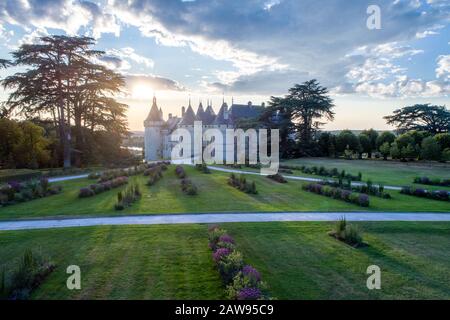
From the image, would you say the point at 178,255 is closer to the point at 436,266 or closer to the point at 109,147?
the point at 436,266

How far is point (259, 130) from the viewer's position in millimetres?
35188

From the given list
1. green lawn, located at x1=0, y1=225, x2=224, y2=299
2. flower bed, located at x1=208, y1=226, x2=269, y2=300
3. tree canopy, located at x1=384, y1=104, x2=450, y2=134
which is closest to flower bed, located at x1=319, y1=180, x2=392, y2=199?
green lawn, located at x1=0, y1=225, x2=224, y2=299

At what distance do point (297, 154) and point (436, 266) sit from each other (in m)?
37.8

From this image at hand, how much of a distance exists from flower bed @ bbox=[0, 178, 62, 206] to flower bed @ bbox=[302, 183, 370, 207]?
521 inches

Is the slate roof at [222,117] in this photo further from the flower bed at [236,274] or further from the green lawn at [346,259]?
the flower bed at [236,274]

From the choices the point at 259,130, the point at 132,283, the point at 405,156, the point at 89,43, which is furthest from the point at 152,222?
the point at 405,156

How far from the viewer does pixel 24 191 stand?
41.5ft

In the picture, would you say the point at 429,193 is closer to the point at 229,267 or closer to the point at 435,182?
the point at 435,182

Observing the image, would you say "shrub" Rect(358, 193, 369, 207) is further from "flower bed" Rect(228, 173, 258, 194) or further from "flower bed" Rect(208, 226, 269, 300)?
"flower bed" Rect(208, 226, 269, 300)

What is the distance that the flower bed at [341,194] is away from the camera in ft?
39.8

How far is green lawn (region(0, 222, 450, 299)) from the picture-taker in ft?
17.2

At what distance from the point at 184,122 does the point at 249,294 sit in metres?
51.6

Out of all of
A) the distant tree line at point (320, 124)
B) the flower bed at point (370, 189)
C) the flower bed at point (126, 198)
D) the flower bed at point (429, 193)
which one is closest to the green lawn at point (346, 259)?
the flower bed at point (126, 198)

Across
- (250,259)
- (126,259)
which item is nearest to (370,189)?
(250,259)
